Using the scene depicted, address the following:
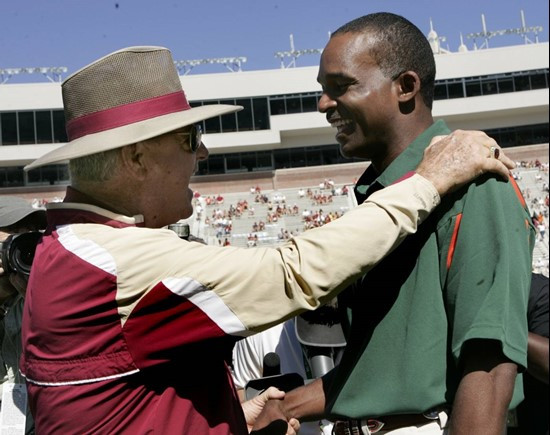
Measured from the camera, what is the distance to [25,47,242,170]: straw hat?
2.10m

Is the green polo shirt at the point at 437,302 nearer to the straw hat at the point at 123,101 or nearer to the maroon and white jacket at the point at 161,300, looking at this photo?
the maroon and white jacket at the point at 161,300

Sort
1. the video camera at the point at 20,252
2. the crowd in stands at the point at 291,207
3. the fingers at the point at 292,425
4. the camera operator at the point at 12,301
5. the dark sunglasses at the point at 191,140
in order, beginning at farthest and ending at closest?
1. the crowd in stands at the point at 291,207
2. the camera operator at the point at 12,301
3. the video camera at the point at 20,252
4. the fingers at the point at 292,425
5. the dark sunglasses at the point at 191,140

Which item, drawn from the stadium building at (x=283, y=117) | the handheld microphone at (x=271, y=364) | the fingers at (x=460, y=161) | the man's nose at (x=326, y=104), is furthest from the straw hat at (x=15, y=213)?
the stadium building at (x=283, y=117)

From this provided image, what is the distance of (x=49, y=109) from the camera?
44062 millimetres

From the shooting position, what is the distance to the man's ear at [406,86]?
7.15 ft

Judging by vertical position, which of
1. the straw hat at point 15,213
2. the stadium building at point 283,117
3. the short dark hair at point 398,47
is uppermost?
the stadium building at point 283,117

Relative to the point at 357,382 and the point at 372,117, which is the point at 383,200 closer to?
the point at 372,117

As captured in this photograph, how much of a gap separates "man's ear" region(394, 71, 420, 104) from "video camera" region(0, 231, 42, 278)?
169cm

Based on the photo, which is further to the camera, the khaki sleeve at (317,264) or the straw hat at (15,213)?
the straw hat at (15,213)

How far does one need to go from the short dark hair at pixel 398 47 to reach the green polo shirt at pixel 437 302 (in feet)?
0.75

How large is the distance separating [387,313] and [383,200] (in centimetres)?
33

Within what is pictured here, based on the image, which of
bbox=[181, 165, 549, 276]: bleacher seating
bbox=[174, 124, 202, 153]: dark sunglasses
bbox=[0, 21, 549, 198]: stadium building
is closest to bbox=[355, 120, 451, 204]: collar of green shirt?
bbox=[174, 124, 202, 153]: dark sunglasses

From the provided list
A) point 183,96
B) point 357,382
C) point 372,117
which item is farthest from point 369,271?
point 183,96

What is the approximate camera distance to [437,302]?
191cm
